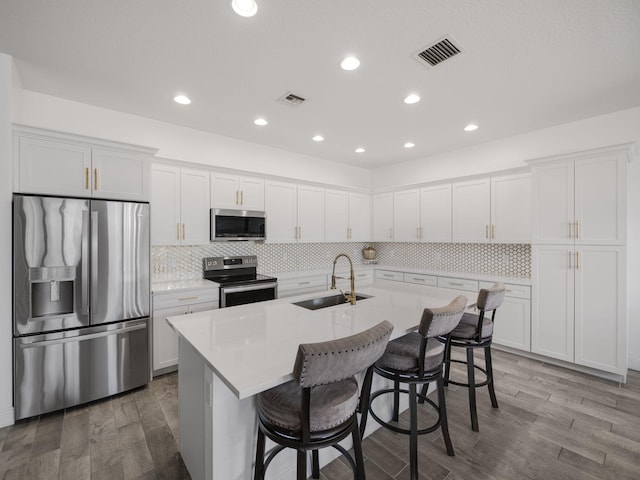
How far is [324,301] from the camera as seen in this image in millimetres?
2627

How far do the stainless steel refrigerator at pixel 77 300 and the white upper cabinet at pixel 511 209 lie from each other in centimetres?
421

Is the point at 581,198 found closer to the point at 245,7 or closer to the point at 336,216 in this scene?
the point at 336,216

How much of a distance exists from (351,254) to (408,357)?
4.04m

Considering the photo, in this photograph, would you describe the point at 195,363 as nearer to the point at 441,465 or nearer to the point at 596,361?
the point at 441,465

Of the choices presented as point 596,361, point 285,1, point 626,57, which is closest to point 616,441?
point 596,361

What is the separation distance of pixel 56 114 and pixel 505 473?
473cm

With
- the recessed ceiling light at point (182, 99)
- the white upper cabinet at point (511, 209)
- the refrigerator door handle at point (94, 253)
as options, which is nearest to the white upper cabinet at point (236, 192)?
the recessed ceiling light at point (182, 99)

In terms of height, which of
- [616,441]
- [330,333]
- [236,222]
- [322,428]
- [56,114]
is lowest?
[616,441]

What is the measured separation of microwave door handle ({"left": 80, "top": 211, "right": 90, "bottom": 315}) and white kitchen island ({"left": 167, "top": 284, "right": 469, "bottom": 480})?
3.86 ft

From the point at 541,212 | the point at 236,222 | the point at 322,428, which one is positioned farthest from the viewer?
the point at 236,222

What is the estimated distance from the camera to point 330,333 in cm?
170

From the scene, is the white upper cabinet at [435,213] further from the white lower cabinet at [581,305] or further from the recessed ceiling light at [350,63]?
the recessed ceiling light at [350,63]

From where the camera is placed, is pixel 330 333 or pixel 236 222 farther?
pixel 236 222

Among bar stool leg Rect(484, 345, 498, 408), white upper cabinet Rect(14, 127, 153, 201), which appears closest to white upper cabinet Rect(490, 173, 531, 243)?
bar stool leg Rect(484, 345, 498, 408)
